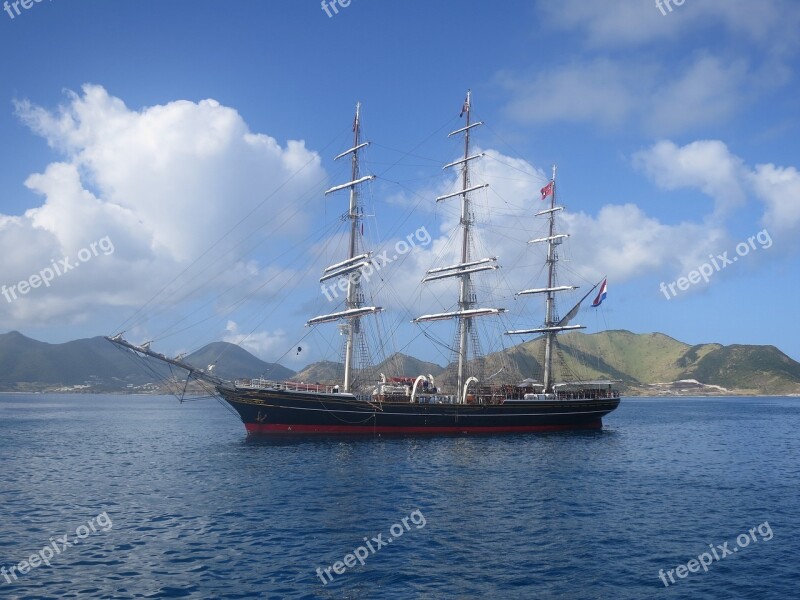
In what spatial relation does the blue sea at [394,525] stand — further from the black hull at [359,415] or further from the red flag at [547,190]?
the red flag at [547,190]

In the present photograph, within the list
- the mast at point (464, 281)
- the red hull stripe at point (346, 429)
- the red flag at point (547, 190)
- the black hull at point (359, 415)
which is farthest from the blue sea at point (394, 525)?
the red flag at point (547, 190)

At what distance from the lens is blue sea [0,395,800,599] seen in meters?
18.4

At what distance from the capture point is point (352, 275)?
61812 millimetres

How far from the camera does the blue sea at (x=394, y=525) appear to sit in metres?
18.4

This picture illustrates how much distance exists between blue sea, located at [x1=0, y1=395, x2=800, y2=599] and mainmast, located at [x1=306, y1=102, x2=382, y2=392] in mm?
14366

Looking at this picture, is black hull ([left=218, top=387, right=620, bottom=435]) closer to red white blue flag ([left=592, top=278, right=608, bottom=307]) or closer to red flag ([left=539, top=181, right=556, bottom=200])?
red white blue flag ([left=592, top=278, right=608, bottom=307])

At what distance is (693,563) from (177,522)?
20640 millimetres

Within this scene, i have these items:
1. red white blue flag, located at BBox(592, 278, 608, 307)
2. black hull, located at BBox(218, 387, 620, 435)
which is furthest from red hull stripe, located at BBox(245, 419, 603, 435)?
red white blue flag, located at BBox(592, 278, 608, 307)

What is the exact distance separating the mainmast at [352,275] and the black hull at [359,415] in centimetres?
449

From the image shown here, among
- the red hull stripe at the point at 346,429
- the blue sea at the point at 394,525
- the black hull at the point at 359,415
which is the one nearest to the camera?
the blue sea at the point at 394,525

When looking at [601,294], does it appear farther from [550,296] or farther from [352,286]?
[352,286]

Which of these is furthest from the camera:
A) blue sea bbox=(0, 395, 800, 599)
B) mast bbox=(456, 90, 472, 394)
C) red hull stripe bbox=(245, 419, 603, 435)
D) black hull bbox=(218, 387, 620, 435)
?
mast bbox=(456, 90, 472, 394)

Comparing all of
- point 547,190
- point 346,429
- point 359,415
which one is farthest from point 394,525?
point 547,190

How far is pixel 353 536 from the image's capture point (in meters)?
23.1
